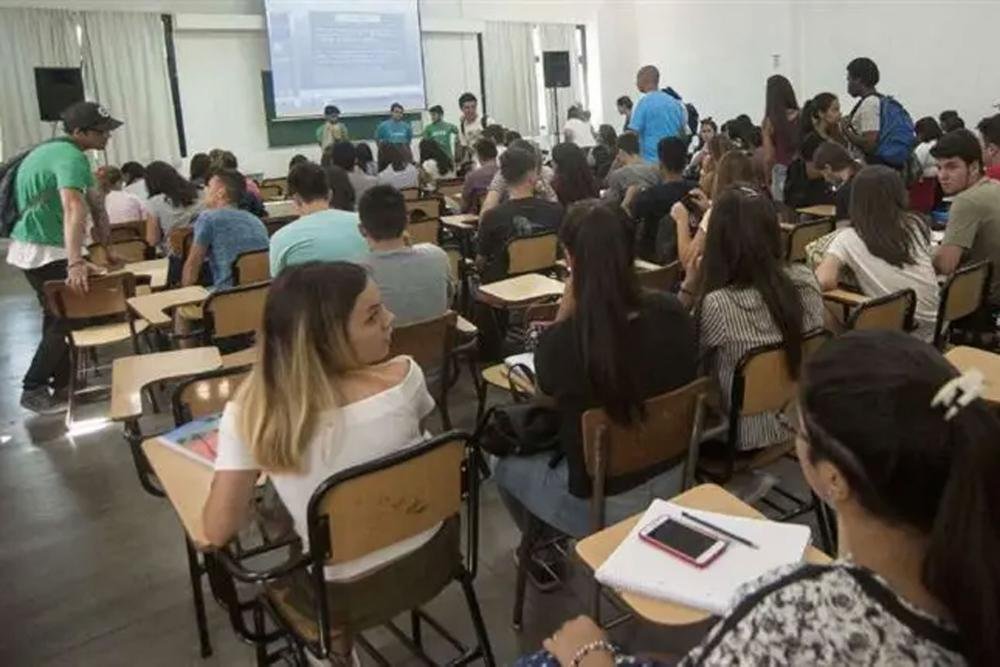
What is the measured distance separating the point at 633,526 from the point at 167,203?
200 inches

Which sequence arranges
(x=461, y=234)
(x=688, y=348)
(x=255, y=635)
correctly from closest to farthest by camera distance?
1. (x=255, y=635)
2. (x=688, y=348)
3. (x=461, y=234)

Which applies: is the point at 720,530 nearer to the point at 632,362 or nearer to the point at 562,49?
the point at 632,362

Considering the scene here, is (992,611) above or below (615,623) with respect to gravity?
above

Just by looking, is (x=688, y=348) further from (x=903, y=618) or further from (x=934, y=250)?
(x=934, y=250)

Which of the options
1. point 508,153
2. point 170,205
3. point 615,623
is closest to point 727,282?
point 615,623

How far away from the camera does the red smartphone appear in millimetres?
1502

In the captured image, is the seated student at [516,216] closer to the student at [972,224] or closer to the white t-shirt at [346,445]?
the student at [972,224]

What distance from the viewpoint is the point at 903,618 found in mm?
965

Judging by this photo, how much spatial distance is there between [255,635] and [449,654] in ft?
2.15

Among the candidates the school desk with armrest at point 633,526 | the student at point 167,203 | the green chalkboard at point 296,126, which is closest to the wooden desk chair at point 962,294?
the school desk with armrest at point 633,526

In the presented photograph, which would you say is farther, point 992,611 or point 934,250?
point 934,250

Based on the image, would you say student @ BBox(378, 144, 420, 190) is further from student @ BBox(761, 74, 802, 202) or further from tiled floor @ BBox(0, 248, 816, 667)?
tiled floor @ BBox(0, 248, 816, 667)

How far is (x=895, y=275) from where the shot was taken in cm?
335

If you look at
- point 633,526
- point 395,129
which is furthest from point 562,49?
point 633,526
